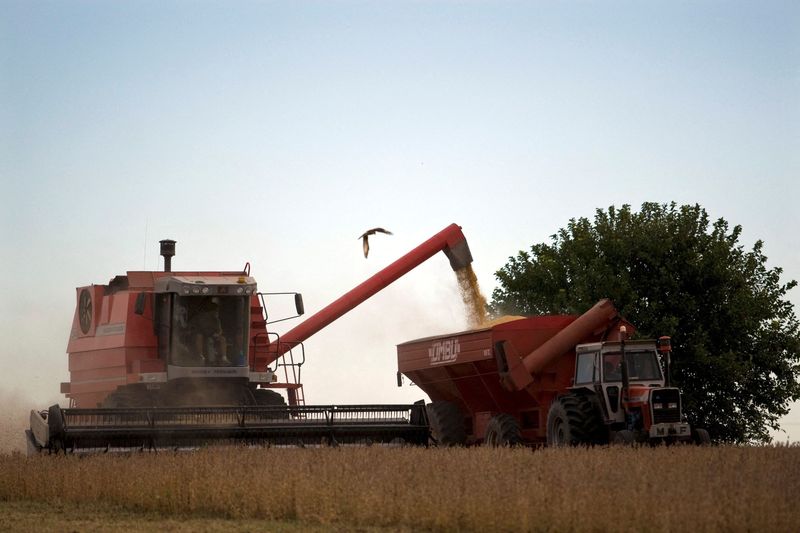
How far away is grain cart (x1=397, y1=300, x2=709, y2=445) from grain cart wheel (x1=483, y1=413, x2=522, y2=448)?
18 mm

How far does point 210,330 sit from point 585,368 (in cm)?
621

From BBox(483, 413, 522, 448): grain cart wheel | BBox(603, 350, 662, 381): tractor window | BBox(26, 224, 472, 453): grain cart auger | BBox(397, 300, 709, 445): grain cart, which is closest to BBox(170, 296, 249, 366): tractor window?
BBox(26, 224, 472, 453): grain cart auger

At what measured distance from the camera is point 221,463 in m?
15.2

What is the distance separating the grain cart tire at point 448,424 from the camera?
2489cm

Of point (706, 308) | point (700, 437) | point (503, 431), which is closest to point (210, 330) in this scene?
point (503, 431)

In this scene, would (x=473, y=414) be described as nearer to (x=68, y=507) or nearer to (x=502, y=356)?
(x=502, y=356)

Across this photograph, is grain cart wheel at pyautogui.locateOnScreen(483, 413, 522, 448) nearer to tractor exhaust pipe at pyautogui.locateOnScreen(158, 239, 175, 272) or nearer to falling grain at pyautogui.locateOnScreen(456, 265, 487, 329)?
falling grain at pyautogui.locateOnScreen(456, 265, 487, 329)

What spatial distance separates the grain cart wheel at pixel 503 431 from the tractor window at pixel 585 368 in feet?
6.41

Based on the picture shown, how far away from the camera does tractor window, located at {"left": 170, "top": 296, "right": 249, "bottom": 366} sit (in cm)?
2059

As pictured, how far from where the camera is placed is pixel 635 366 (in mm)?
20000

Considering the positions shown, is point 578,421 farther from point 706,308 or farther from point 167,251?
point 706,308

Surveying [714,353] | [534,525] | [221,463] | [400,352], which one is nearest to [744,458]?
[534,525]

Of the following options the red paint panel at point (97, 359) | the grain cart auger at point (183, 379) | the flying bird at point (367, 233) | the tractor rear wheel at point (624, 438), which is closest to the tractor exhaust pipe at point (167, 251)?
the grain cart auger at point (183, 379)

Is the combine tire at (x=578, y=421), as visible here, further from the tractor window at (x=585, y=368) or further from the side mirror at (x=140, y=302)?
the side mirror at (x=140, y=302)
